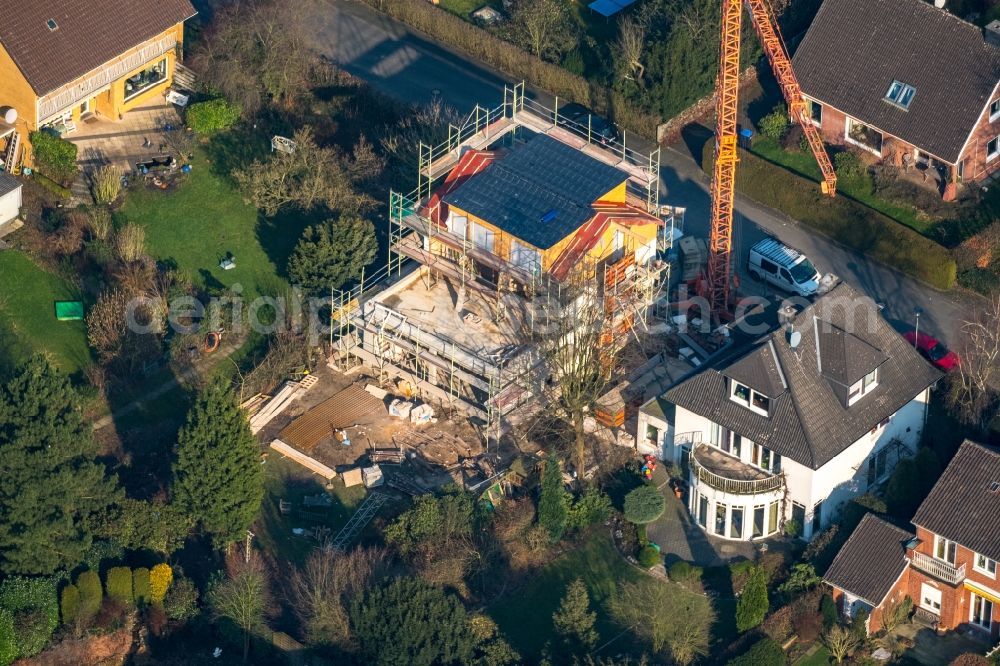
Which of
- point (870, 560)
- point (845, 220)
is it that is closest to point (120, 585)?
point (870, 560)

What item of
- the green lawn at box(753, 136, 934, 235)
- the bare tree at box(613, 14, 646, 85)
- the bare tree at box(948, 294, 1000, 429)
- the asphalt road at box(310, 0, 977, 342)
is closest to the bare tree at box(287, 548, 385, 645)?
the bare tree at box(948, 294, 1000, 429)

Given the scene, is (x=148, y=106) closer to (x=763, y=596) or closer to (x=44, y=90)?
(x=44, y=90)

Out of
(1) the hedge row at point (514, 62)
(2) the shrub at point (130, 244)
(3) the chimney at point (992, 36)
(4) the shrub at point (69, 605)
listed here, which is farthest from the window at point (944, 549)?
(2) the shrub at point (130, 244)

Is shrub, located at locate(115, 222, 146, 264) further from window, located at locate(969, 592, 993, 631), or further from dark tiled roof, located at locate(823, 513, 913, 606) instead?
window, located at locate(969, 592, 993, 631)

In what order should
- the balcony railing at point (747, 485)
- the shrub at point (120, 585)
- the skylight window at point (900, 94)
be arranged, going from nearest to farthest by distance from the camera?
the shrub at point (120, 585) < the balcony railing at point (747, 485) < the skylight window at point (900, 94)

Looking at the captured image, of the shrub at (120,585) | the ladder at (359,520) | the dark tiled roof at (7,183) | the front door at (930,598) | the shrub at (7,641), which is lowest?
the shrub at (7,641)

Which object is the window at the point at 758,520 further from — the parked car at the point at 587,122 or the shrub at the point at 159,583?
the parked car at the point at 587,122
